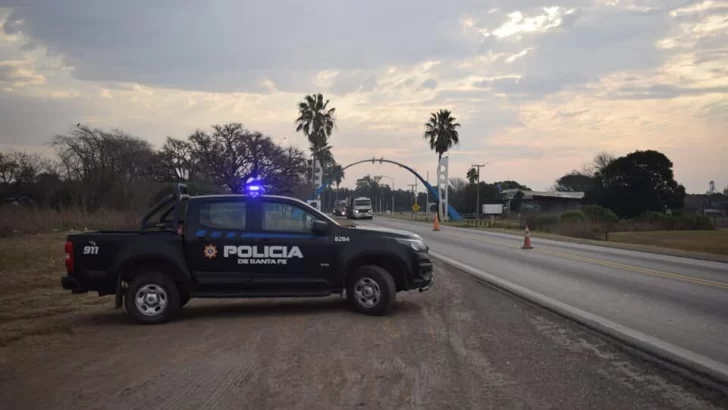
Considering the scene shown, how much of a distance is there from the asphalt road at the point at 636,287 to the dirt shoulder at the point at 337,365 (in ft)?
3.91

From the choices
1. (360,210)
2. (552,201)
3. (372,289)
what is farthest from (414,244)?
(552,201)

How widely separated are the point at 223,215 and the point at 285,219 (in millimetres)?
921

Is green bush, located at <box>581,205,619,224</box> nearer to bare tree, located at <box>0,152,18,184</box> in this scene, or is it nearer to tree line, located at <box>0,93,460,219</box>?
tree line, located at <box>0,93,460,219</box>

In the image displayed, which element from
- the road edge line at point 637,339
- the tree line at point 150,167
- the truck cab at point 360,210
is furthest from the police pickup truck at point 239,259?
the truck cab at point 360,210

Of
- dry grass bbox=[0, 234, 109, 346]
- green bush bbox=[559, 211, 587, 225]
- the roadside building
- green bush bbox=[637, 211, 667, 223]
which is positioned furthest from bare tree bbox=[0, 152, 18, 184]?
the roadside building

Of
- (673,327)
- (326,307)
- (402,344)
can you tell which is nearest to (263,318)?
(326,307)

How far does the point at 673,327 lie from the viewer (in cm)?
902

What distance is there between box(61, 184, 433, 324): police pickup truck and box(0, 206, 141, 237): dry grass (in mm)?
19846

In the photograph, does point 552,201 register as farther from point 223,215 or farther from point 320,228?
point 223,215

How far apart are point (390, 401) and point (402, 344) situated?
2262mm

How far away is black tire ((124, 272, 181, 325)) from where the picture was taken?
946 cm

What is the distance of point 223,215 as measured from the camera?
390 inches

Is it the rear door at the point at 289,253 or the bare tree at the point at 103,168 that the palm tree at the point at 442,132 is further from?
the rear door at the point at 289,253

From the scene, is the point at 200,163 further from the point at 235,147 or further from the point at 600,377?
the point at 600,377
